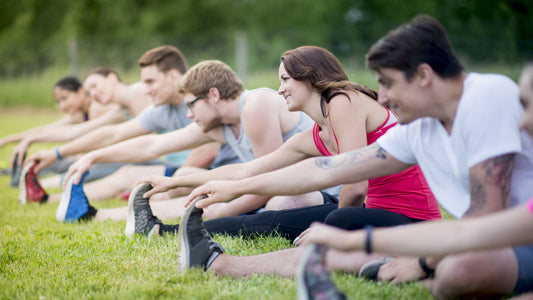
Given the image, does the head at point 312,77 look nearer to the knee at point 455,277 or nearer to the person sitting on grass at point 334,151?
the person sitting on grass at point 334,151

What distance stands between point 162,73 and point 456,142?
4067mm

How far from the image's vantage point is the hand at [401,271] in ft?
8.32

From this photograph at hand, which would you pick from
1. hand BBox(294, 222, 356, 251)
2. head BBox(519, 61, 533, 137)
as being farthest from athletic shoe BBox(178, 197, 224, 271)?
head BBox(519, 61, 533, 137)

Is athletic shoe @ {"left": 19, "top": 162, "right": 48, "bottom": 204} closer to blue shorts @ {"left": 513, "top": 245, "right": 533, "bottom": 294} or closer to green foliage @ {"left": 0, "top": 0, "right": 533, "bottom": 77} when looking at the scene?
blue shorts @ {"left": 513, "top": 245, "right": 533, "bottom": 294}

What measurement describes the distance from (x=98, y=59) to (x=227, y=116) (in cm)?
1577

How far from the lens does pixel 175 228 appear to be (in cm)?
385

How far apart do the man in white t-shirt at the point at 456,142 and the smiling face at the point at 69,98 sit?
624cm

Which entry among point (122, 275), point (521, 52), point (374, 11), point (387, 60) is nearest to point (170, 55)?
point (122, 275)

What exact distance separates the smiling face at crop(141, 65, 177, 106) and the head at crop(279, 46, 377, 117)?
96.7 inches

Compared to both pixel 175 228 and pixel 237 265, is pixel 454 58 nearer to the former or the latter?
pixel 237 265

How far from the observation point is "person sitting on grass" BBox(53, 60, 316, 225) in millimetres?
3916

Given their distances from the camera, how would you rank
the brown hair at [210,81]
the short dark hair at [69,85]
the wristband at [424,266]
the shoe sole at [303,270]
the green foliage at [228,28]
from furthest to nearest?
the green foliage at [228,28]
the short dark hair at [69,85]
the brown hair at [210,81]
the wristband at [424,266]
the shoe sole at [303,270]

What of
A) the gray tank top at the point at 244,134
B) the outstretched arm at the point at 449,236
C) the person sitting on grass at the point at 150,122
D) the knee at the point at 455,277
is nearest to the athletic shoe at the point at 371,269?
the knee at the point at 455,277

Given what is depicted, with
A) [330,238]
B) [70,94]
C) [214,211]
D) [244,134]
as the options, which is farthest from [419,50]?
[70,94]
